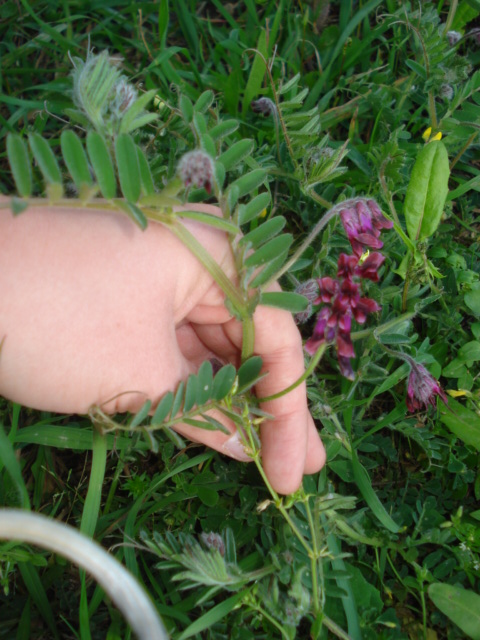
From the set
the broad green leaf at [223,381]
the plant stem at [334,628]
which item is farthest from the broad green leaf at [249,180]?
the plant stem at [334,628]

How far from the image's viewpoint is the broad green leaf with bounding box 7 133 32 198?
1677 mm

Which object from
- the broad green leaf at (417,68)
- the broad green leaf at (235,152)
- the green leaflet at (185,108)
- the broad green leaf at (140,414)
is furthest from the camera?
the broad green leaf at (417,68)

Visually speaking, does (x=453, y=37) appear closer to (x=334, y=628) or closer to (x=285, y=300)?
(x=285, y=300)

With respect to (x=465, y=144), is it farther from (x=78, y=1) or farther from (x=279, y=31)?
(x=78, y=1)

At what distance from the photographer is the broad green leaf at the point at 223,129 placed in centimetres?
214

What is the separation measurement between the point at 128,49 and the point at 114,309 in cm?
220

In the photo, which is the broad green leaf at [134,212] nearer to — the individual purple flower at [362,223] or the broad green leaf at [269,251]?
the broad green leaf at [269,251]

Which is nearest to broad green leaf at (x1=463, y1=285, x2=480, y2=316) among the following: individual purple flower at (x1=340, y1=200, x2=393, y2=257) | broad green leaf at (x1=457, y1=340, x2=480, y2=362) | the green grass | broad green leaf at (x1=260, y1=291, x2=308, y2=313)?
the green grass

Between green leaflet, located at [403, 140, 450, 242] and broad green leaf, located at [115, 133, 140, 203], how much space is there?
45.0 inches

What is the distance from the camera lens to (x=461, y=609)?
2.26m

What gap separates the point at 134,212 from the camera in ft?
5.48

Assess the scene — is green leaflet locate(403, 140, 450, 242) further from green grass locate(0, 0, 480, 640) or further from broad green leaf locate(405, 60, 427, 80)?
broad green leaf locate(405, 60, 427, 80)

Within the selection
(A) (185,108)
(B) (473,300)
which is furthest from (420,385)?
(A) (185,108)

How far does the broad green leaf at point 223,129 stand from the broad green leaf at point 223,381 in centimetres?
78
